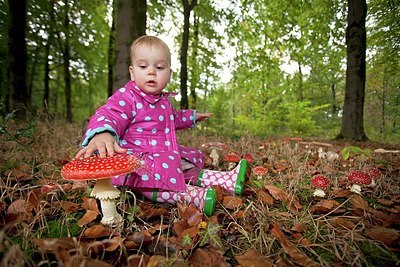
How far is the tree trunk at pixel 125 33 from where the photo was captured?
344 cm

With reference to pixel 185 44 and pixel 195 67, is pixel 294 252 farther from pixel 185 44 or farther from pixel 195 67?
pixel 195 67

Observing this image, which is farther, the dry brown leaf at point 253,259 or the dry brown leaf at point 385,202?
the dry brown leaf at point 385,202

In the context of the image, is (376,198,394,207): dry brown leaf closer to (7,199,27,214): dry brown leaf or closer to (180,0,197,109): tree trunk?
(7,199,27,214): dry brown leaf

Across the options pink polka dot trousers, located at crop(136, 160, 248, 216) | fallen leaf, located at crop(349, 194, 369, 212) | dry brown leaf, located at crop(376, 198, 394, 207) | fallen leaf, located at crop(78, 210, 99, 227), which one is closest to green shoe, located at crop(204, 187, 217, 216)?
pink polka dot trousers, located at crop(136, 160, 248, 216)

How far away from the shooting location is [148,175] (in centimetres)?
151

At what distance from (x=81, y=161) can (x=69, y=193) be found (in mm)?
699

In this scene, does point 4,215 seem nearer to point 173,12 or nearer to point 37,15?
point 37,15

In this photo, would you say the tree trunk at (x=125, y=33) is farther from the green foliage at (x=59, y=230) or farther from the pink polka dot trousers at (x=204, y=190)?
the green foliage at (x=59, y=230)

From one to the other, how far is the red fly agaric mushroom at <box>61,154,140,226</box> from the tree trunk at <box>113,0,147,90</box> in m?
2.58

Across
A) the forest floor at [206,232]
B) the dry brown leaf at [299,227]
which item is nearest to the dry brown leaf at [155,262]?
the forest floor at [206,232]

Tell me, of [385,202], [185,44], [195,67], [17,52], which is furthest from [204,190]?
[195,67]

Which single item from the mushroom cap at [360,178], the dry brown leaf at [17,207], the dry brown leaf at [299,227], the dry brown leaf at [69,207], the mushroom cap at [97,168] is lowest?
the dry brown leaf at [299,227]

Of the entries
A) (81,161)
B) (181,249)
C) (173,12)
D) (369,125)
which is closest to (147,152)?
(81,161)

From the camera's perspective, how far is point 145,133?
172 centimetres
